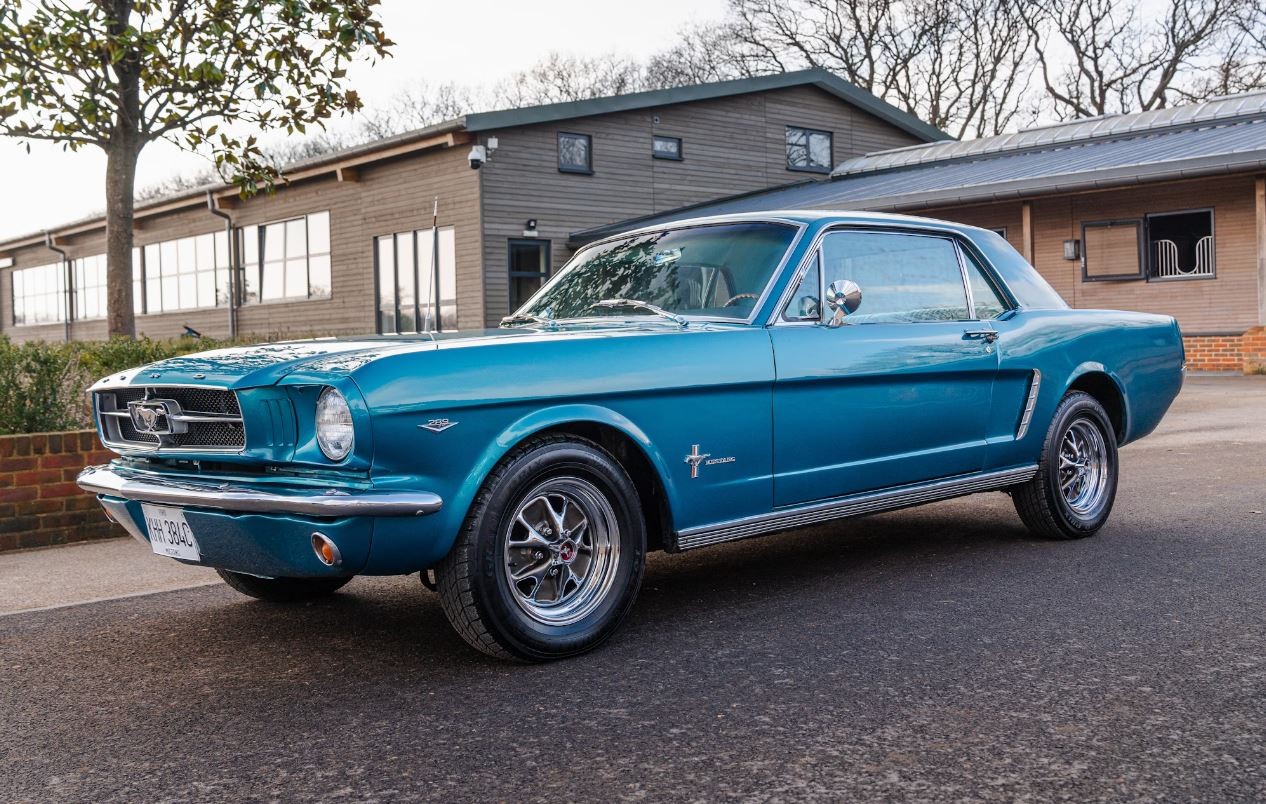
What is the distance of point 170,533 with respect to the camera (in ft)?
13.1

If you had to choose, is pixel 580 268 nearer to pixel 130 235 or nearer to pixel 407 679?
pixel 407 679

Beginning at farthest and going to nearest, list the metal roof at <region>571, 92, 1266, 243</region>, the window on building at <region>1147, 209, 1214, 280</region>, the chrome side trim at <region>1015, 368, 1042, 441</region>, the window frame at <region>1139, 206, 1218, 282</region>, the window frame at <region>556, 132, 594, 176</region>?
the window frame at <region>556, 132, 594, 176</region>, the window on building at <region>1147, 209, 1214, 280</region>, the window frame at <region>1139, 206, 1218, 282</region>, the metal roof at <region>571, 92, 1266, 243</region>, the chrome side trim at <region>1015, 368, 1042, 441</region>

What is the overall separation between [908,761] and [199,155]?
34.3 ft

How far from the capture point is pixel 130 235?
12109mm

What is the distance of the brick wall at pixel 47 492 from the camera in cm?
678

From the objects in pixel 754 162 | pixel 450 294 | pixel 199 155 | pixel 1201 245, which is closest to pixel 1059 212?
pixel 1201 245

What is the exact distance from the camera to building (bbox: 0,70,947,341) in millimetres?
23203

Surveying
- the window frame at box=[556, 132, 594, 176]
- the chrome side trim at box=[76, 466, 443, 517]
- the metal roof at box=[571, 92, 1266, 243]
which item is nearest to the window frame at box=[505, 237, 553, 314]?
the metal roof at box=[571, 92, 1266, 243]

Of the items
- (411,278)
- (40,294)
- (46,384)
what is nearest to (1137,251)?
(411,278)

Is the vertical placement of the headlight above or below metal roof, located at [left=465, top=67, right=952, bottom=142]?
below

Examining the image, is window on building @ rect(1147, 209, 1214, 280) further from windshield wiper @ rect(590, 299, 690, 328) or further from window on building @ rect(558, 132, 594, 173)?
windshield wiper @ rect(590, 299, 690, 328)

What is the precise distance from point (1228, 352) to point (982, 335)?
16.1m

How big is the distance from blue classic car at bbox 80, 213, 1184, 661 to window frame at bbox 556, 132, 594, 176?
738 inches

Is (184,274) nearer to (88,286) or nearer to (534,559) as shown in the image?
(88,286)
